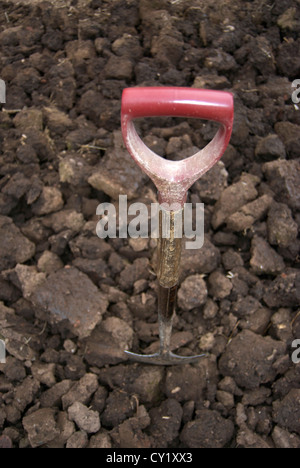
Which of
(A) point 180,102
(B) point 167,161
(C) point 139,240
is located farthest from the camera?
(C) point 139,240

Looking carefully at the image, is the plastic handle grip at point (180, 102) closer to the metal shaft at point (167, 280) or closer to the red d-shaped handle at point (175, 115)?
the red d-shaped handle at point (175, 115)

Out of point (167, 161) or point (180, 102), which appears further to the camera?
point (167, 161)

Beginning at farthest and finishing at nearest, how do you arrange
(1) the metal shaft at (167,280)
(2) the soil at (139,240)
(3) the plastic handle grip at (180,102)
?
1. (2) the soil at (139,240)
2. (1) the metal shaft at (167,280)
3. (3) the plastic handle grip at (180,102)

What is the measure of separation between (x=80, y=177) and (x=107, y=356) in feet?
3.17

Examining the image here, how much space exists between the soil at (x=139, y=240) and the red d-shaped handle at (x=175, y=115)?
0.80m

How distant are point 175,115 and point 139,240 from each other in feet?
3.31

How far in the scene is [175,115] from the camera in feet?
3.86

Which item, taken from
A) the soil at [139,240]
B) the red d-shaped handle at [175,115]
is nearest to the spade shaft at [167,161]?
the red d-shaped handle at [175,115]

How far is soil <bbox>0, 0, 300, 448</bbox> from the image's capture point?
174 cm

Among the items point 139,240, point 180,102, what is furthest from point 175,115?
point 139,240

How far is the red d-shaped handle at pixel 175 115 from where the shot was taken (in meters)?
1.14

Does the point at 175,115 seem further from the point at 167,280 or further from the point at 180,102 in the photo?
the point at 167,280

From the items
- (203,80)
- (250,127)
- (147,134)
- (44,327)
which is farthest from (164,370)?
(203,80)
